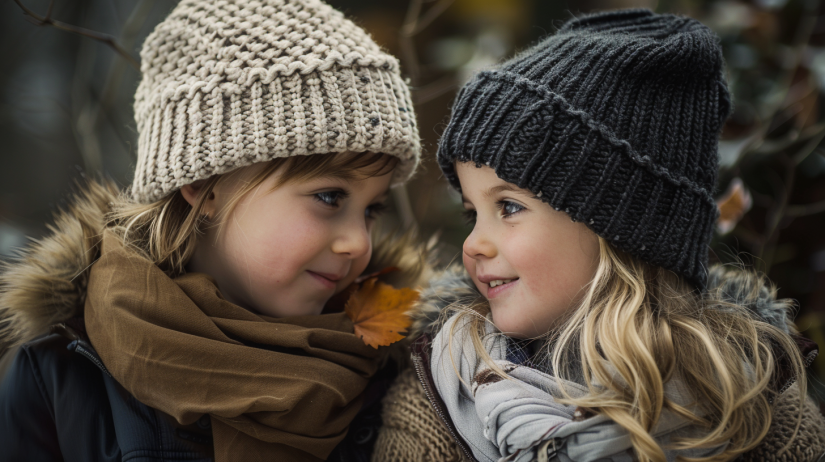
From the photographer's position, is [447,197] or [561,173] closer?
[561,173]

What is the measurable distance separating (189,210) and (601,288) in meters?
1.18

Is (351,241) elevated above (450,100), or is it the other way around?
(351,241)

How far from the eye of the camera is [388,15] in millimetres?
3355

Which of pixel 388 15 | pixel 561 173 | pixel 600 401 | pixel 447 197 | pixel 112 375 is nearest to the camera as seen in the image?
pixel 600 401

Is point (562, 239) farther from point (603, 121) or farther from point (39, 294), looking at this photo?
point (39, 294)

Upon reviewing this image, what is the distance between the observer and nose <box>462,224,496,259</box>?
144 centimetres

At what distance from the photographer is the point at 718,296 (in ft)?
5.03

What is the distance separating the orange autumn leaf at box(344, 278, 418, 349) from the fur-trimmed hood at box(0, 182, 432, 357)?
0.77m

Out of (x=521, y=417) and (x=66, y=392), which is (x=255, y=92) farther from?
(x=521, y=417)

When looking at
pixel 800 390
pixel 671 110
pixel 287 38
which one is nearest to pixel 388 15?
pixel 287 38

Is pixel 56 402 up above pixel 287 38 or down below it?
below

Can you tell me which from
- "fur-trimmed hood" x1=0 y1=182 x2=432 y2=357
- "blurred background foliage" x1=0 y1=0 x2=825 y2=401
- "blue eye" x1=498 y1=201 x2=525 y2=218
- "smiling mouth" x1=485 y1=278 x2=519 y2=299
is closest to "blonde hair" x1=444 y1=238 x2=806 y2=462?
"smiling mouth" x1=485 y1=278 x2=519 y2=299

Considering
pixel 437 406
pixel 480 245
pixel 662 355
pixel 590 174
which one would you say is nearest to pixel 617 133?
pixel 590 174

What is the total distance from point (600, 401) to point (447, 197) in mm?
1920
